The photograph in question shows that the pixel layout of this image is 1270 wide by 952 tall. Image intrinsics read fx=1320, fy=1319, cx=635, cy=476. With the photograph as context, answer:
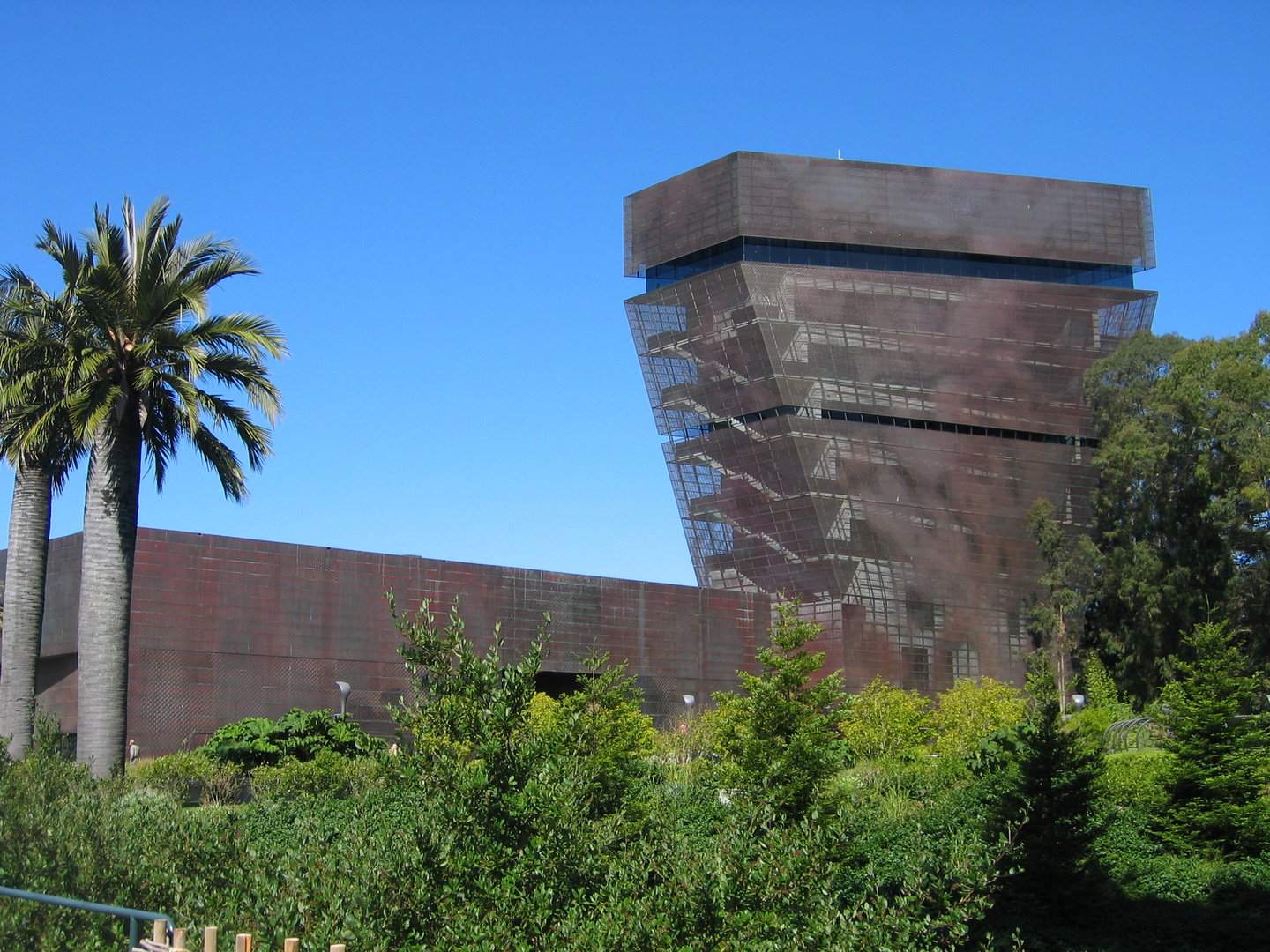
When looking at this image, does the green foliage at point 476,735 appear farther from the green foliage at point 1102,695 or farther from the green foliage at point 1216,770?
the green foliage at point 1102,695

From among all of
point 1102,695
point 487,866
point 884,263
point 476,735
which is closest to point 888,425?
point 884,263

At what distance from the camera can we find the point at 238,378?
983 inches

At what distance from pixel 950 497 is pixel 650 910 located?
5474cm

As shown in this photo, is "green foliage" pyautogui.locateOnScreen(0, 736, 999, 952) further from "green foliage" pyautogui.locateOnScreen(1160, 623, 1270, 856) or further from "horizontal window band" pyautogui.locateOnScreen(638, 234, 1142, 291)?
"horizontal window band" pyautogui.locateOnScreen(638, 234, 1142, 291)

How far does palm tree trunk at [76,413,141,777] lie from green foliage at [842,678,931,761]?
57.0ft

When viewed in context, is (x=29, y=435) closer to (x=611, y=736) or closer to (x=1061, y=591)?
(x=611, y=736)

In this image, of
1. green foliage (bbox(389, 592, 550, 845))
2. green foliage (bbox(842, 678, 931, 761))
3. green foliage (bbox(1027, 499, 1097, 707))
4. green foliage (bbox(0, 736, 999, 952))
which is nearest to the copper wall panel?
green foliage (bbox(1027, 499, 1097, 707))

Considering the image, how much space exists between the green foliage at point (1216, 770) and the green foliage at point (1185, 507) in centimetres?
2792

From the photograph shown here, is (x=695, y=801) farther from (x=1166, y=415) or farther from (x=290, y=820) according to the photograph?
(x=1166, y=415)

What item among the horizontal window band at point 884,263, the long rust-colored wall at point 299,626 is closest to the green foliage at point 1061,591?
the horizontal window band at point 884,263

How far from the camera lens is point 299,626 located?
42.0 m

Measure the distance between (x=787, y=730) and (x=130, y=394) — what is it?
13.5 m

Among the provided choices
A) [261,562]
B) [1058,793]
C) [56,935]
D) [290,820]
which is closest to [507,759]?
[56,935]

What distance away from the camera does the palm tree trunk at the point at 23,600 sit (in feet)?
79.2
